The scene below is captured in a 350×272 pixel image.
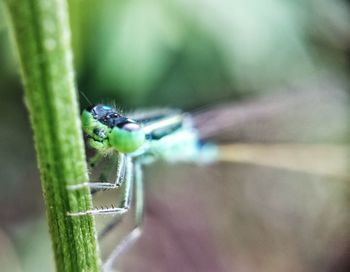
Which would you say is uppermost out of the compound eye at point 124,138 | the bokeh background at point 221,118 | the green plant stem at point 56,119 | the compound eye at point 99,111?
the bokeh background at point 221,118

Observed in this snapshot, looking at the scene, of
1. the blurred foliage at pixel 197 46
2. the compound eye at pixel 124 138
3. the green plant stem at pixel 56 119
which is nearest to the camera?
the green plant stem at pixel 56 119

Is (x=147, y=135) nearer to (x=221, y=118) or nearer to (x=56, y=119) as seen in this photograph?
(x=56, y=119)

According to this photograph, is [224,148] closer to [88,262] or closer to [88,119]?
[88,119]

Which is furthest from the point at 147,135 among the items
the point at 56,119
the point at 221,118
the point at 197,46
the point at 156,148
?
the point at 197,46

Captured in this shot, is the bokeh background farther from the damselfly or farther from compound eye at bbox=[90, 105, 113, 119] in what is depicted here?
compound eye at bbox=[90, 105, 113, 119]

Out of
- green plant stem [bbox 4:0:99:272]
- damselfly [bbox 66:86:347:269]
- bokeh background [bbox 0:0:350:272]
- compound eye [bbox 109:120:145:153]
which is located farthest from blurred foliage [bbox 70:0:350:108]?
green plant stem [bbox 4:0:99:272]

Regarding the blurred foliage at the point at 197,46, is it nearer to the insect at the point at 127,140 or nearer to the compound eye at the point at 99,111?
the insect at the point at 127,140

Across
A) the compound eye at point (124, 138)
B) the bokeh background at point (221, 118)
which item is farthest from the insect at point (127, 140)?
the bokeh background at point (221, 118)
